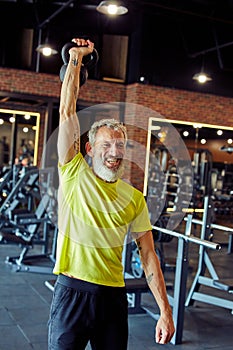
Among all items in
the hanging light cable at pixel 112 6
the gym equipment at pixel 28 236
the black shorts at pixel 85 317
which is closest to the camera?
the black shorts at pixel 85 317

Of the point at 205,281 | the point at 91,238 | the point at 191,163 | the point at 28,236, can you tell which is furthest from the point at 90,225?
the point at 191,163

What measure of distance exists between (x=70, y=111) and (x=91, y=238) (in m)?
0.50

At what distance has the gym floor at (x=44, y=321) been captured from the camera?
325 centimetres

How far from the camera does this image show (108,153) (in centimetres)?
167

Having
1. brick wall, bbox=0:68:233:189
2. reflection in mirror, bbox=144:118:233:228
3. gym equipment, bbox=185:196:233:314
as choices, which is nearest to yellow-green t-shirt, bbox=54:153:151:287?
gym equipment, bbox=185:196:233:314

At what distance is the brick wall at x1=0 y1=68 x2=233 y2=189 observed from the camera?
8938 mm

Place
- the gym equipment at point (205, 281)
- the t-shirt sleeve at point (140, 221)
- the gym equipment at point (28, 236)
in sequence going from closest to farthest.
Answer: the t-shirt sleeve at point (140, 221) < the gym equipment at point (205, 281) < the gym equipment at point (28, 236)

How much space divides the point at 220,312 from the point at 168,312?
8.78ft

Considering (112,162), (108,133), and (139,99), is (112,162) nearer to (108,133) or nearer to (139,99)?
(108,133)

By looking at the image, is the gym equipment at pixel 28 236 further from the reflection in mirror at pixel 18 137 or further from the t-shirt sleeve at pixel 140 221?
the reflection in mirror at pixel 18 137

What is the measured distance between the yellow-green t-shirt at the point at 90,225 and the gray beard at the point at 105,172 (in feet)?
0.07

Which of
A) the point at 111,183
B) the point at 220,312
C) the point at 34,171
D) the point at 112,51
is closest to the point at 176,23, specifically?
the point at 112,51

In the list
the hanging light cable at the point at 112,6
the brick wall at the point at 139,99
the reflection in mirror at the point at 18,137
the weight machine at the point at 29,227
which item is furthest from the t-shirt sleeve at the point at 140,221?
the reflection in mirror at the point at 18,137

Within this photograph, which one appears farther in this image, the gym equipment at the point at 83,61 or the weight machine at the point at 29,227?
the weight machine at the point at 29,227
